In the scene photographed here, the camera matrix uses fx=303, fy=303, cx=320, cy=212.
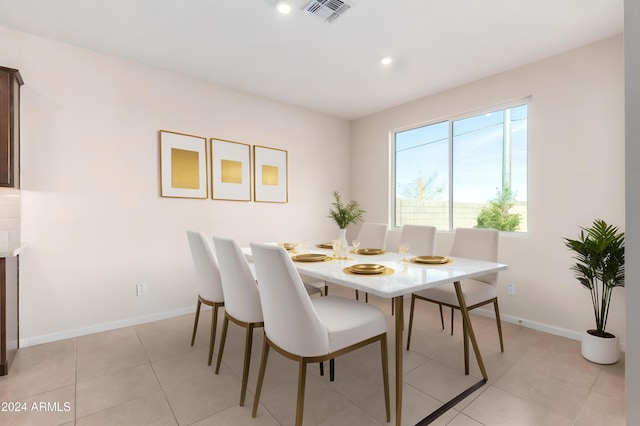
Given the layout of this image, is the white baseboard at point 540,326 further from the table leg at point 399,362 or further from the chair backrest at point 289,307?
the chair backrest at point 289,307

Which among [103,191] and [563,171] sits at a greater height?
[563,171]

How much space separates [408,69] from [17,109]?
131 inches

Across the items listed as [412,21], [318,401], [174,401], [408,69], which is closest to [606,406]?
[318,401]

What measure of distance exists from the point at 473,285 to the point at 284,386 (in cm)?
155

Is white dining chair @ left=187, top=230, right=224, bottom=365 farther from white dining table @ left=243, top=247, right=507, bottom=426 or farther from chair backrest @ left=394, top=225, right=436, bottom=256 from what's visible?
chair backrest @ left=394, top=225, right=436, bottom=256

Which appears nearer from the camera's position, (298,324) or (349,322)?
(298,324)

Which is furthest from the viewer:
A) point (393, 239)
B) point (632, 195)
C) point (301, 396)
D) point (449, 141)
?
point (393, 239)

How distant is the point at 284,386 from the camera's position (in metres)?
1.88

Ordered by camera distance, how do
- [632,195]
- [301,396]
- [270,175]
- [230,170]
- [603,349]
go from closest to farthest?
[632,195]
[301,396]
[603,349]
[230,170]
[270,175]

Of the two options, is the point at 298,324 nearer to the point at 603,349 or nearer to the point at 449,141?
the point at 603,349

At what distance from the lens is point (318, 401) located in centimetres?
172

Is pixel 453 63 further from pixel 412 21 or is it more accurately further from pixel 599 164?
pixel 599 164

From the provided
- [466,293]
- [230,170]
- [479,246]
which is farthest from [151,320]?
[479,246]

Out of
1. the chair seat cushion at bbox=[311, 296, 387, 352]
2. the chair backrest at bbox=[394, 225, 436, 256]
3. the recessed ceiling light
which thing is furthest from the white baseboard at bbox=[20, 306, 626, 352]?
the recessed ceiling light
